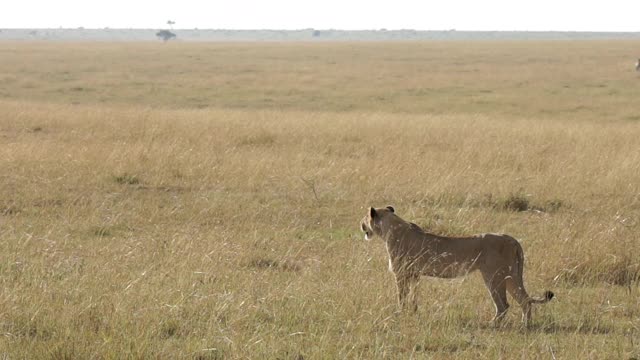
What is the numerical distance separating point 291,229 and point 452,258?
364 cm

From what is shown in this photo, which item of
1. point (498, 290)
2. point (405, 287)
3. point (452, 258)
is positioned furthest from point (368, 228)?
point (498, 290)

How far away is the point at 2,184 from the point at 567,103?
68.1 feet

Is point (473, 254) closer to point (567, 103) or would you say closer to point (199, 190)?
point (199, 190)

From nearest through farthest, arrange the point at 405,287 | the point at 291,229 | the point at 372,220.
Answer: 1. the point at 405,287
2. the point at 372,220
3. the point at 291,229

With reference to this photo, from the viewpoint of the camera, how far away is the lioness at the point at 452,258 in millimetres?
6078

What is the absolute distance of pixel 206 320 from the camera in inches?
238

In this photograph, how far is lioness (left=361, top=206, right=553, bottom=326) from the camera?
6.08 m

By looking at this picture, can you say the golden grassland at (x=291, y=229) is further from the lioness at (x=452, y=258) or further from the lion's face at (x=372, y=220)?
the lion's face at (x=372, y=220)

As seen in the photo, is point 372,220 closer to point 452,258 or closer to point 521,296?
point 452,258

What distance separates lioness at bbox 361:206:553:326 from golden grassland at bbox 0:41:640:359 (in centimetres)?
22

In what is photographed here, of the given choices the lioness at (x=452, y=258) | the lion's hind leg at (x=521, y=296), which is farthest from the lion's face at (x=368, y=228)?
the lion's hind leg at (x=521, y=296)

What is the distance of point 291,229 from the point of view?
967cm

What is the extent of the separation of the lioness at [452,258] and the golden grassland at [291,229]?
0.74ft

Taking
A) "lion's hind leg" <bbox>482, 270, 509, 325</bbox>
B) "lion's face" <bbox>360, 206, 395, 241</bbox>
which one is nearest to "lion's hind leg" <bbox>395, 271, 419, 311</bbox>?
"lion's face" <bbox>360, 206, 395, 241</bbox>
